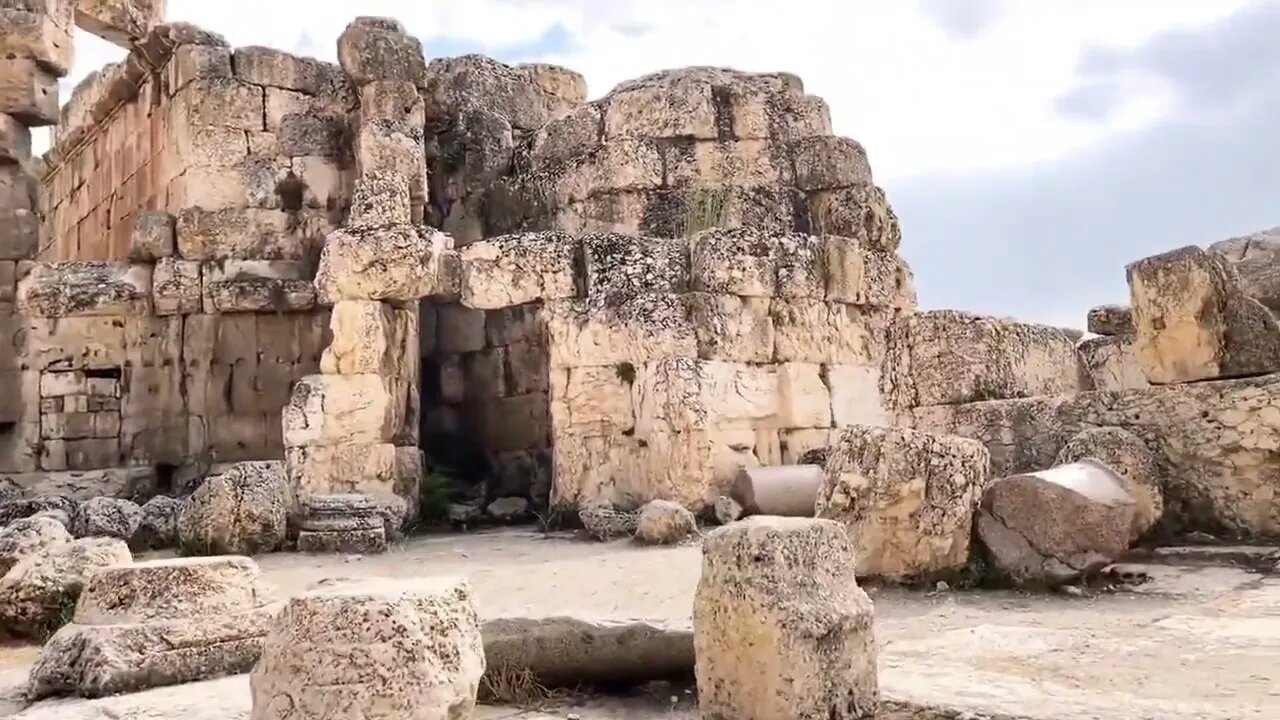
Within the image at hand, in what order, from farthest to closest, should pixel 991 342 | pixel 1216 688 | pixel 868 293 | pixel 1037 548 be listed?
pixel 868 293
pixel 991 342
pixel 1037 548
pixel 1216 688

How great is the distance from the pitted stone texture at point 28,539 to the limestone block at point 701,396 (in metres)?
4.40

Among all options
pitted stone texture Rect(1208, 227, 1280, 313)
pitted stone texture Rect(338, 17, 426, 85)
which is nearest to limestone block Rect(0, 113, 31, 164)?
pitted stone texture Rect(338, 17, 426, 85)

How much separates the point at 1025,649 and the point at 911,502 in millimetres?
1394

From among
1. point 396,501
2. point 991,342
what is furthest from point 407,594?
point 396,501

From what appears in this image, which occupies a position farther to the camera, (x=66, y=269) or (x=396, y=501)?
(x=66, y=269)

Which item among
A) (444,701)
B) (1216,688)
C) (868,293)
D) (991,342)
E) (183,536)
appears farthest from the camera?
(868,293)

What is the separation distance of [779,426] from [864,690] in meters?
6.17

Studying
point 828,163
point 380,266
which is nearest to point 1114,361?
point 828,163

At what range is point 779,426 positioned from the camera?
9.52 m

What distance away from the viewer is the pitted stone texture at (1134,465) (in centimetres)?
572

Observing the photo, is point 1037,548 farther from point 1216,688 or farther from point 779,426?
point 779,426

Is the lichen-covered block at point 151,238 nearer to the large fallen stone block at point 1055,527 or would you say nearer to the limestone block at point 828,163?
the limestone block at point 828,163

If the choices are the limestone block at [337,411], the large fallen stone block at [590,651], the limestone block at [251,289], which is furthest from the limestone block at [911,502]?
the limestone block at [251,289]

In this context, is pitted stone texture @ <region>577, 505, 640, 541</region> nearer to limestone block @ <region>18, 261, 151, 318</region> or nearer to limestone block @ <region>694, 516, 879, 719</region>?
limestone block @ <region>694, 516, 879, 719</region>
